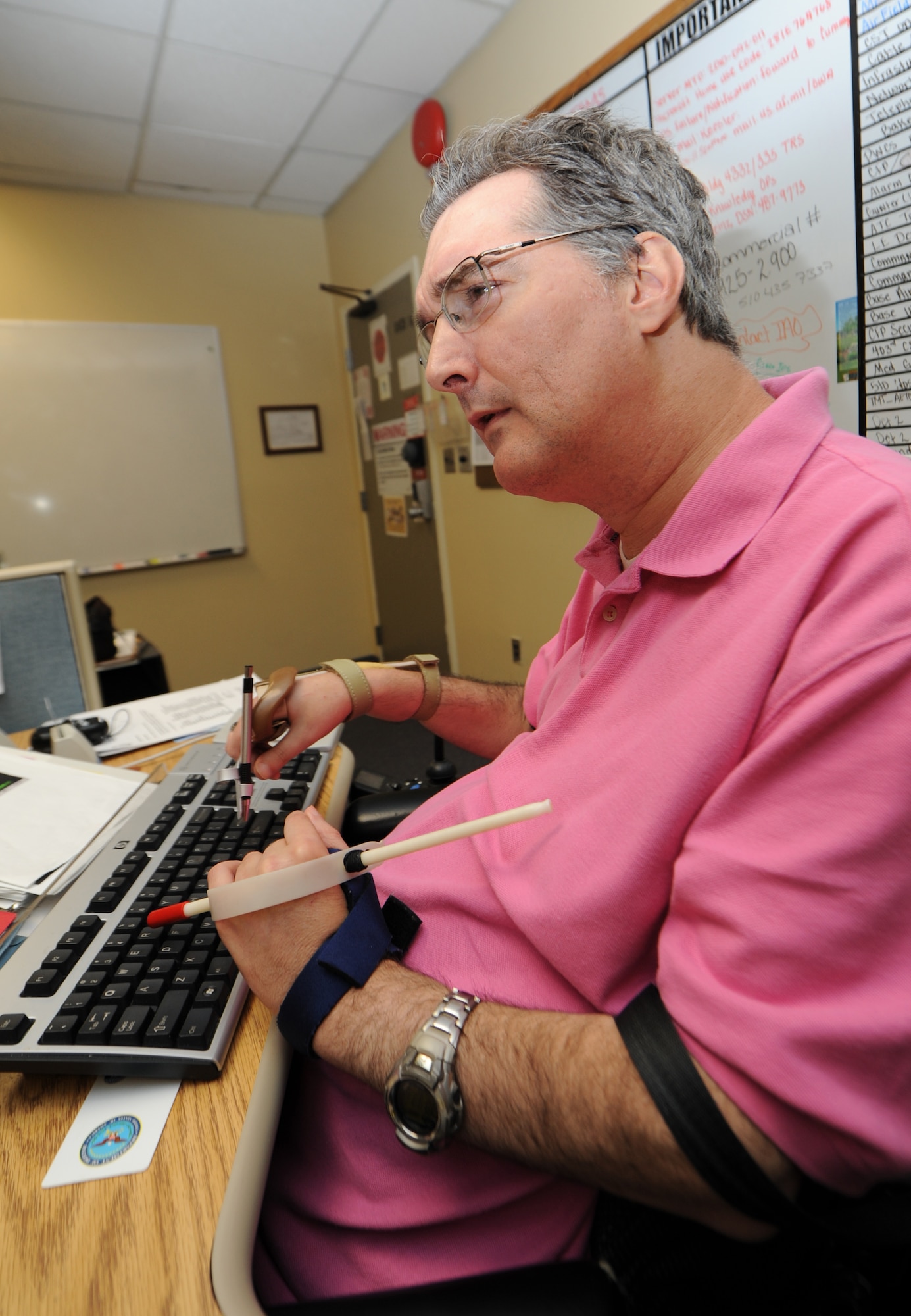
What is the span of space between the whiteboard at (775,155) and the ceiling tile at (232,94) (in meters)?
1.47

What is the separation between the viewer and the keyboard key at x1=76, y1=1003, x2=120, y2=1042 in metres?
0.50

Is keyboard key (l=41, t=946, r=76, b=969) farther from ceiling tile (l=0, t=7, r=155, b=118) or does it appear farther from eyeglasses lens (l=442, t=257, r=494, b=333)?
ceiling tile (l=0, t=7, r=155, b=118)

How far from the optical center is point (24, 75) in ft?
7.86

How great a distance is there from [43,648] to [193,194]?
307cm

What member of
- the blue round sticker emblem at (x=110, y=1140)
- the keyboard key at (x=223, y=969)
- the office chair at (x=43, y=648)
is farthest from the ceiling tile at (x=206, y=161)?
the blue round sticker emblem at (x=110, y=1140)

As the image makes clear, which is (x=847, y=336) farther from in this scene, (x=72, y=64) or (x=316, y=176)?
(x=316, y=176)

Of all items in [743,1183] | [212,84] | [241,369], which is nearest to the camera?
[743,1183]

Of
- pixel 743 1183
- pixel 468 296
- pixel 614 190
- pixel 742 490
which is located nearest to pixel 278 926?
pixel 743 1183

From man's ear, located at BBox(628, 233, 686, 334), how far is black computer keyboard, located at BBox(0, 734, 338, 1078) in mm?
673

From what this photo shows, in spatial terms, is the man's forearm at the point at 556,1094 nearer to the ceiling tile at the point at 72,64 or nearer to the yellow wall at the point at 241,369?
the ceiling tile at the point at 72,64

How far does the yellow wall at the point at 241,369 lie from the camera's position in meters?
3.28

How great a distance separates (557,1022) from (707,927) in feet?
0.44

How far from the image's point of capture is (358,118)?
2.86 meters

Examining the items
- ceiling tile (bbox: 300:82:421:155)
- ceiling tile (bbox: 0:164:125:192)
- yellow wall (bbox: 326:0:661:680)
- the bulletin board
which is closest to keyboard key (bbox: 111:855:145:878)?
the bulletin board
